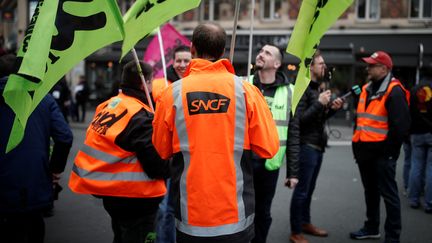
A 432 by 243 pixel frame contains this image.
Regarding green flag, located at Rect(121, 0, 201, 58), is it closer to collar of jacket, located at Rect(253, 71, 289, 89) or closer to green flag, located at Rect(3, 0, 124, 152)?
green flag, located at Rect(3, 0, 124, 152)

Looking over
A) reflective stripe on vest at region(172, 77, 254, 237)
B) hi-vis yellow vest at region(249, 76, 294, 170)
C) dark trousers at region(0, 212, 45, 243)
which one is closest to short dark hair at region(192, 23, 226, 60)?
reflective stripe on vest at region(172, 77, 254, 237)

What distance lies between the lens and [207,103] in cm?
257

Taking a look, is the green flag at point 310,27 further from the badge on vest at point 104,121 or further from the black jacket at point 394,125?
the black jacket at point 394,125

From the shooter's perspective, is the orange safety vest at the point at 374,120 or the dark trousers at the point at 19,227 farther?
the orange safety vest at the point at 374,120

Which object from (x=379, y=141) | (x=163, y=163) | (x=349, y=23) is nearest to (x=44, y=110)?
→ (x=163, y=163)

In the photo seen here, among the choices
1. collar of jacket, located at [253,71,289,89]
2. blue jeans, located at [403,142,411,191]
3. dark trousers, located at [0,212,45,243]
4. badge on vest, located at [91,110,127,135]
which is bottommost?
blue jeans, located at [403,142,411,191]

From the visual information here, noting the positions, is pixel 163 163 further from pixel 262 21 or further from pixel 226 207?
pixel 262 21

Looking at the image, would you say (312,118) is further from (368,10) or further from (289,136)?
(368,10)

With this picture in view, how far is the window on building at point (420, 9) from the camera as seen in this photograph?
888 inches

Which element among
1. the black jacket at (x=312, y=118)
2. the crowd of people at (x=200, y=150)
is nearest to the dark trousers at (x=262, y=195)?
the crowd of people at (x=200, y=150)

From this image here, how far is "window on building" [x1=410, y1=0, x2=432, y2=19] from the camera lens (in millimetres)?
22547

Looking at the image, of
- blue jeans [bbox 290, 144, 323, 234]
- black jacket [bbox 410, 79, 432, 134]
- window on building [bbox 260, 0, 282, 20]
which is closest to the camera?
blue jeans [bbox 290, 144, 323, 234]

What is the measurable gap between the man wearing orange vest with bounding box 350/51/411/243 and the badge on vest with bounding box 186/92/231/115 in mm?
2792

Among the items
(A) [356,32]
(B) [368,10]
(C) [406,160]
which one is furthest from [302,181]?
(B) [368,10]
